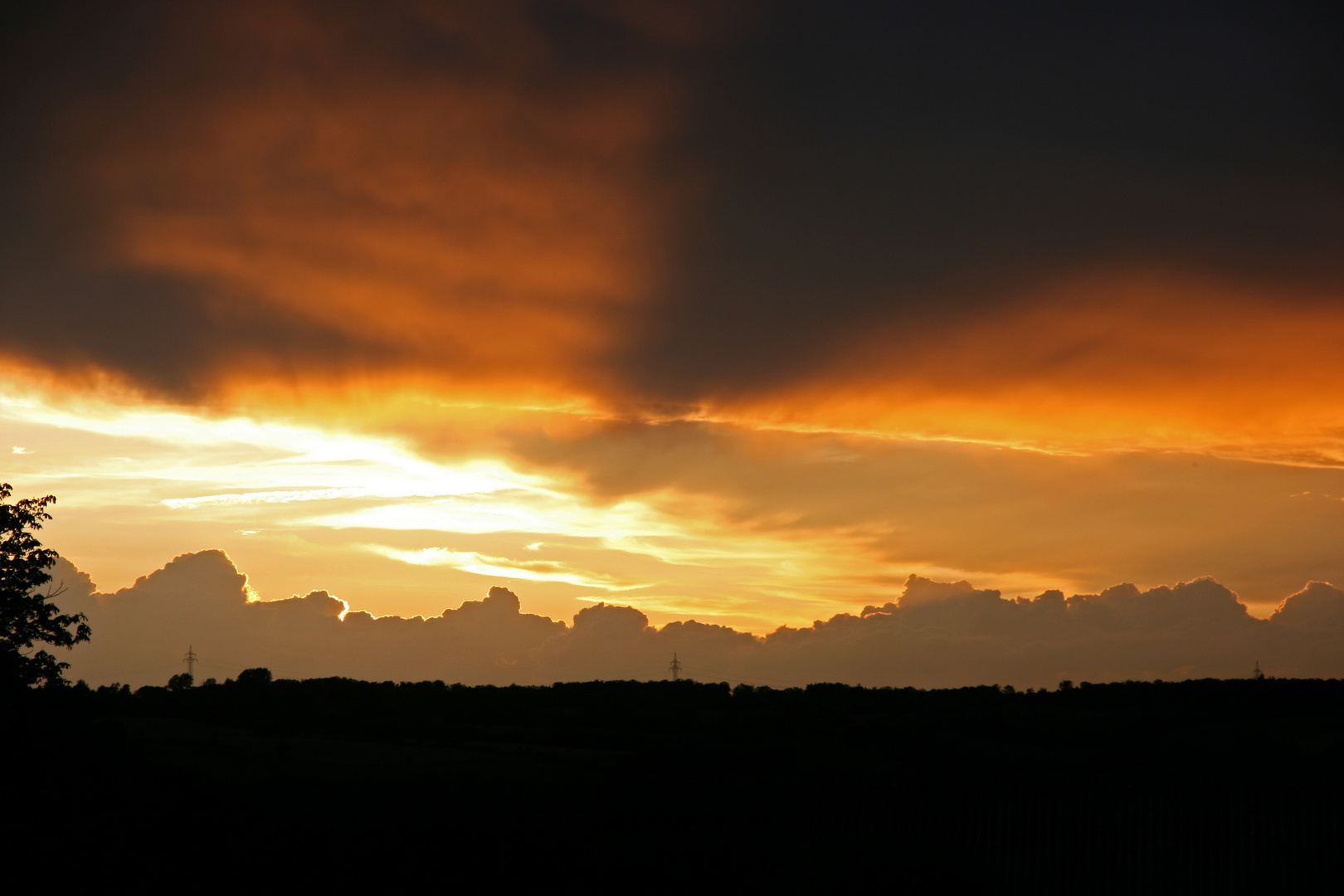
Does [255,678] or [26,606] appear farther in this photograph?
[255,678]

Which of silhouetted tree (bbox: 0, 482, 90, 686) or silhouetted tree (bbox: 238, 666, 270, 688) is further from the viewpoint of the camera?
silhouetted tree (bbox: 238, 666, 270, 688)

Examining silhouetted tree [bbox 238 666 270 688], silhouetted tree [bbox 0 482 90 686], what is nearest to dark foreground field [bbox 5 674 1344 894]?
silhouetted tree [bbox 0 482 90 686]

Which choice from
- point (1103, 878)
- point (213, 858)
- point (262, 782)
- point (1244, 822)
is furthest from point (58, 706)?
point (1244, 822)

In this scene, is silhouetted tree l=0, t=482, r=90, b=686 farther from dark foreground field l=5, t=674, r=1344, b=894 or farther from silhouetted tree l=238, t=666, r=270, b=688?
silhouetted tree l=238, t=666, r=270, b=688

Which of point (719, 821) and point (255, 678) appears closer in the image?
point (719, 821)

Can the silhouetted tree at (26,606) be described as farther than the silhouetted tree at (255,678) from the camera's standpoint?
No

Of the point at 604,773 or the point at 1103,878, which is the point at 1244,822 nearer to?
the point at 1103,878

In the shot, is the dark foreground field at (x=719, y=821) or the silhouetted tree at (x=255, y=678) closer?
the dark foreground field at (x=719, y=821)

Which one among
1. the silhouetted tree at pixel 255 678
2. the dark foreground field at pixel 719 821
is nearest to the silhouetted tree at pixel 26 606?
the dark foreground field at pixel 719 821

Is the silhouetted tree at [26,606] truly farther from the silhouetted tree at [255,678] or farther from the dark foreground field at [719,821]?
the silhouetted tree at [255,678]

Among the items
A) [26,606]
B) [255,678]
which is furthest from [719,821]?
[255,678]

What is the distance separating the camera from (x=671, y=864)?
28859 millimetres

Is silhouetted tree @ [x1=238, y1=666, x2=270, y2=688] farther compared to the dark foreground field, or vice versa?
silhouetted tree @ [x1=238, y1=666, x2=270, y2=688]

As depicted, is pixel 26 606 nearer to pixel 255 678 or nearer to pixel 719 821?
pixel 719 821
